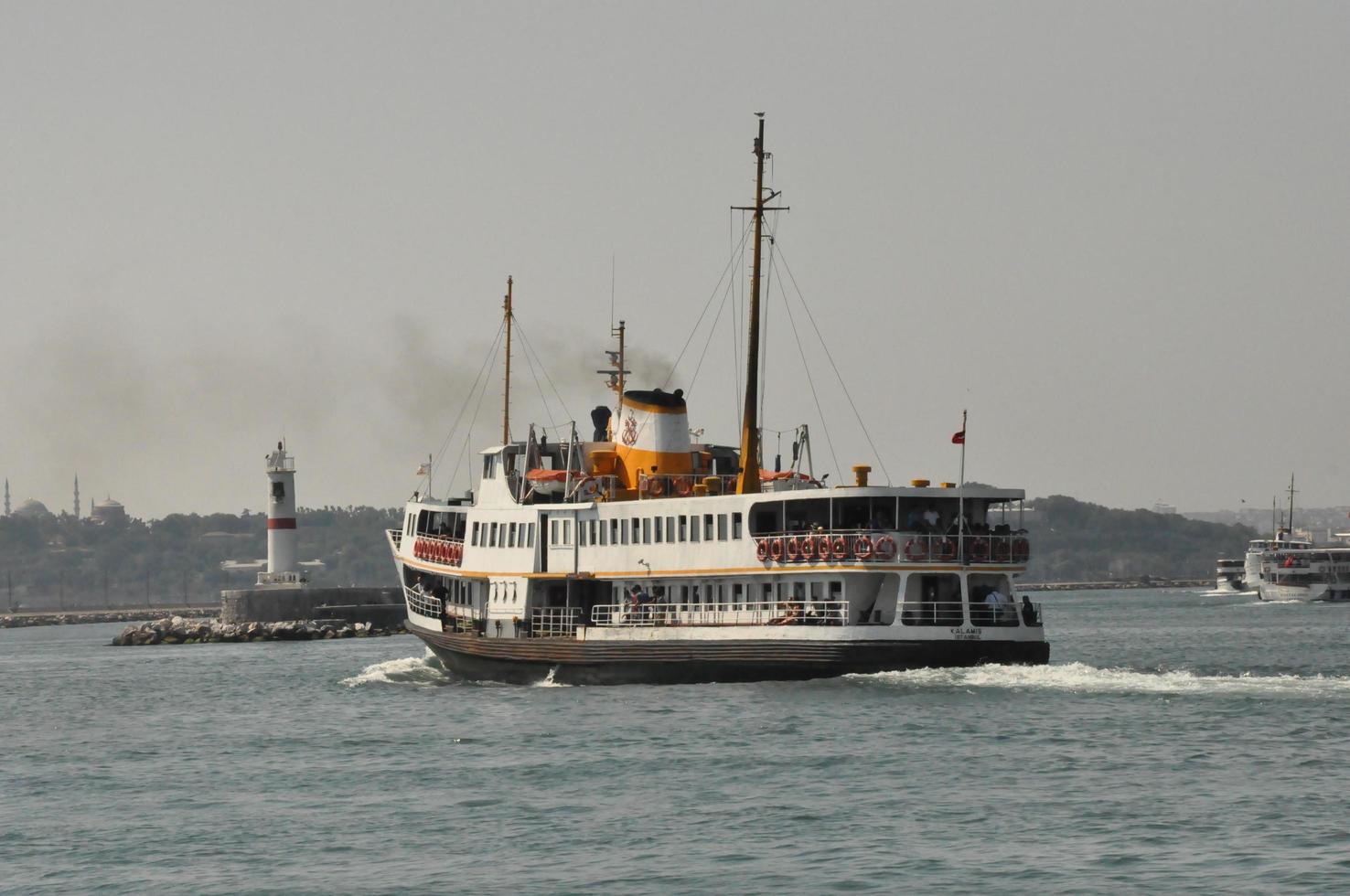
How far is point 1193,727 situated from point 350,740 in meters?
16.7

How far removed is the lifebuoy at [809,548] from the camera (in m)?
41.8

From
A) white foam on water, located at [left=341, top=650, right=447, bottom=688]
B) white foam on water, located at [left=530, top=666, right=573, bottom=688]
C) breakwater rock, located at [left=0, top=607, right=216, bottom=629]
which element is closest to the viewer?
white foam on water, located at [left=530, top=666, right=573, bottom=688]

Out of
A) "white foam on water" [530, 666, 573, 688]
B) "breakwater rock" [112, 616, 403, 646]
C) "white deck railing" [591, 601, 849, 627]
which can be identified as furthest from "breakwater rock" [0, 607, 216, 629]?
"white deck railing" [591, 601, 849, 627]

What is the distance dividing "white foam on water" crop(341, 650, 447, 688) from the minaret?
4649 centimetres

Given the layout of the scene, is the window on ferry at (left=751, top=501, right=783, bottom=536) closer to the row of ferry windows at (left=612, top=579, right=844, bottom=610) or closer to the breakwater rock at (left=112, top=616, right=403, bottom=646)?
the row of ferry windows at (left=612, top=579, right=844, bottom=610)

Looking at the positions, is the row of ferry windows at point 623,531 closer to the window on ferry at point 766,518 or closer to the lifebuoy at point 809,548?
the window on ferry at point 766,518

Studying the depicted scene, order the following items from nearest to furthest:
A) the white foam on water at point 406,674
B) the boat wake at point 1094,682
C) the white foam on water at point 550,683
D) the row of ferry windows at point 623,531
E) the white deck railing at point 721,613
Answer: the boat wake at point 1094,682 < the white deck railing at point 721,613 < the row of ferry windows at point 623,531 < the white foam on water at point 550,683 < the white foam on water at point 406,674

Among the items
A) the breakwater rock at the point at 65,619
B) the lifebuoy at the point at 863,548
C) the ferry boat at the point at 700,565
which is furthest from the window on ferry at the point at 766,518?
the breakwater rock at the point at 65,619

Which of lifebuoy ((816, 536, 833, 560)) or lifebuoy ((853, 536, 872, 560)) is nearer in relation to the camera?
lifebuoy ((853, 536, 872, 560))

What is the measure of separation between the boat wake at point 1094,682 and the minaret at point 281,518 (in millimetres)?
71624

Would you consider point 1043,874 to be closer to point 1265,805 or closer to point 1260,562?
point 1265,805

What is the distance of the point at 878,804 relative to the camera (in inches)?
1105

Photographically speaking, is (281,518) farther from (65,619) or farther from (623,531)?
(65,619)

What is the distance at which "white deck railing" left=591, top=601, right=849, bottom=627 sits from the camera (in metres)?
42.1
